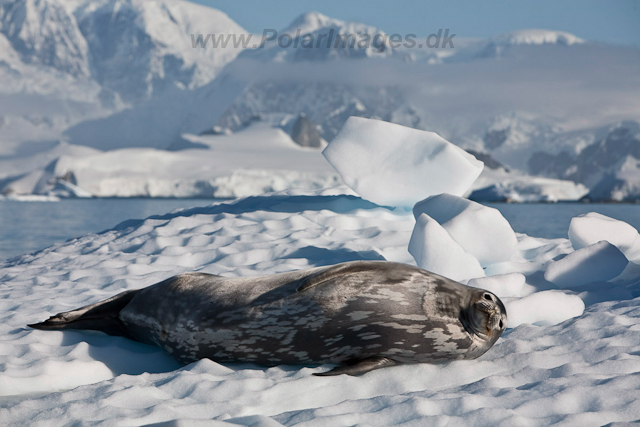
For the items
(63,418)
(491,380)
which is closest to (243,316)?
(63,418)

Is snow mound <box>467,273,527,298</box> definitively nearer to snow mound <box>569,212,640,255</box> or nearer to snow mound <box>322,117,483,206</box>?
snow mound <box>569,212,640,255</box>

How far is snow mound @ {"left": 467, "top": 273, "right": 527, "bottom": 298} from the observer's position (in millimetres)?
4863

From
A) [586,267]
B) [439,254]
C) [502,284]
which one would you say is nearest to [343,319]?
[502,284]

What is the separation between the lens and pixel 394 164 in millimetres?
7742

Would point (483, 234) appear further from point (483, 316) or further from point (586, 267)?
point (483, 316)

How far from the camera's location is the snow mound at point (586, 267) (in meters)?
5.29

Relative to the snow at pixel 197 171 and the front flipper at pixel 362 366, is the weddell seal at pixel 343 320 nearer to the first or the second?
the front flipper at pixel 362 366

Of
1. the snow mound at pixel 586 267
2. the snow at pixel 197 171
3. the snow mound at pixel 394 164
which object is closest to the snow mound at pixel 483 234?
the snow mound at pixel 586 267

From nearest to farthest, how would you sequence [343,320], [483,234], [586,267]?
[343,320]
[586,267]
[483,234]

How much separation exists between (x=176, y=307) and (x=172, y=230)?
4.12 m

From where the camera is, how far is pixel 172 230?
745 centimetres

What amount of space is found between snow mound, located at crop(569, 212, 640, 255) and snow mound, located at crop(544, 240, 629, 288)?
72 cm

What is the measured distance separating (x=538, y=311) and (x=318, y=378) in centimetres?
193

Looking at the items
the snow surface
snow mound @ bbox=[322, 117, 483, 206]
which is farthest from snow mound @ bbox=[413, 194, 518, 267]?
snow mound @ bbox=[322, 117, 483, 206]
